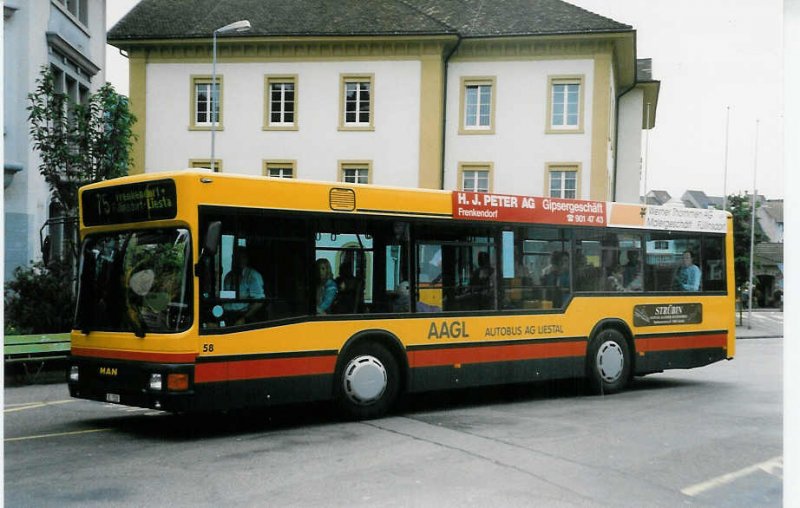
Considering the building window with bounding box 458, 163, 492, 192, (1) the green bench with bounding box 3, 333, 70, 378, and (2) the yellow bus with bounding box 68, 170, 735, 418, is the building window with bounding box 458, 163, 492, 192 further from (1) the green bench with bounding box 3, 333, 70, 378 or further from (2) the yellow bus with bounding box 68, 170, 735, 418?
(1) the green bench with bounding box 3, 333, 70, 378

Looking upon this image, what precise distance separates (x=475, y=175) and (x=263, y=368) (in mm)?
25469

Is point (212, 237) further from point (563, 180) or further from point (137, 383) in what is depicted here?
point (563, 180)

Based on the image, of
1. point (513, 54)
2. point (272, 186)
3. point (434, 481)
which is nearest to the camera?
point (434, 481)

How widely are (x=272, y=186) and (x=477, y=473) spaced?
383 cm

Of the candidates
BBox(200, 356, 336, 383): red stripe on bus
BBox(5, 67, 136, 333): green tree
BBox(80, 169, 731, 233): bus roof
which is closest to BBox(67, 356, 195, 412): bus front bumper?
BBox(200, 356, 336, 383): red stripe on bus

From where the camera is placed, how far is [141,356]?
877 centimetres

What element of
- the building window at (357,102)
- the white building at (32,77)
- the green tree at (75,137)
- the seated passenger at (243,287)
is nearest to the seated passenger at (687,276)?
the seated passenger at (243,287)

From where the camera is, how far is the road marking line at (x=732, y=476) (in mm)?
6828

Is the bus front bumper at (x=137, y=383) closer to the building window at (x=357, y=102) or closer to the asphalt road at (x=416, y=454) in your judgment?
the asphalt road at (x=416, y=454)

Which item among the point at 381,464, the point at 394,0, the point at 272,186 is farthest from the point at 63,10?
the point at 394,0

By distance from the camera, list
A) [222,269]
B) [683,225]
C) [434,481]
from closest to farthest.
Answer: [434,481], [222,269], [683,225]

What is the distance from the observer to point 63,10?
1908 cm

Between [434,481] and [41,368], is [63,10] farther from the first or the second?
[434,481]

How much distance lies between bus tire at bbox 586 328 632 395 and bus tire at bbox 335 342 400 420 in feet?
11.5
